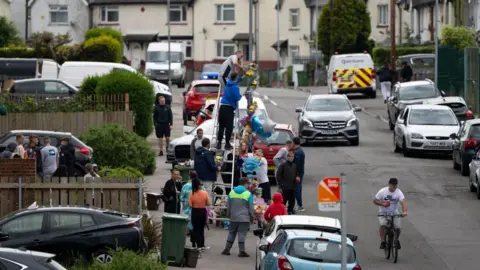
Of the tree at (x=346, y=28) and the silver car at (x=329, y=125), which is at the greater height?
the tree at (x=346, y=28)

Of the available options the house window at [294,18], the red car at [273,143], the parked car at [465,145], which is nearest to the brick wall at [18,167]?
the red car at [273,143]

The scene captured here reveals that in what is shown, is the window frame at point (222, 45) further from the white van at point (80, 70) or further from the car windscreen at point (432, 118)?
the car windscreen at point (432, 118)

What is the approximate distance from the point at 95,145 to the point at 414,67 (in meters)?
28.1

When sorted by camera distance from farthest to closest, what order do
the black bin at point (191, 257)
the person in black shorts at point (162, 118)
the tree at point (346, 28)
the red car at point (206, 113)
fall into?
the tree at point (346, 28) < the red car at point (206, 113) < the person in black shorts at point (162, 118) < the black bin at point (191, 257)

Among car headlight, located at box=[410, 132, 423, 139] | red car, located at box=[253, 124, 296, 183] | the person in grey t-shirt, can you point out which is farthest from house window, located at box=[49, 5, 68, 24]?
the person in grey t-shirt

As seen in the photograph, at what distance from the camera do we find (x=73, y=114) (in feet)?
117

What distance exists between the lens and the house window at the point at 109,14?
287ft

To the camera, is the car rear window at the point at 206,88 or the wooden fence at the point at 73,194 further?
the car rear window at the point at 206,88

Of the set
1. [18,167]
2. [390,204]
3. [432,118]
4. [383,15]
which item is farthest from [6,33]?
[390,204]

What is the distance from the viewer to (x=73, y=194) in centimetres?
2238

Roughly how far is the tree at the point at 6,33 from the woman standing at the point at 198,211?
5061cm

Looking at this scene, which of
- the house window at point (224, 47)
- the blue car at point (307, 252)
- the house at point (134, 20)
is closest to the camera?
the blue car at point (307, 252)

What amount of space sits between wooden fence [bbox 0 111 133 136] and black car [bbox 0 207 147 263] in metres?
15.8

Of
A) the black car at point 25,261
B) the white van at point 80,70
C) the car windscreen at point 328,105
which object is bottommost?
the black car at point 25,261
